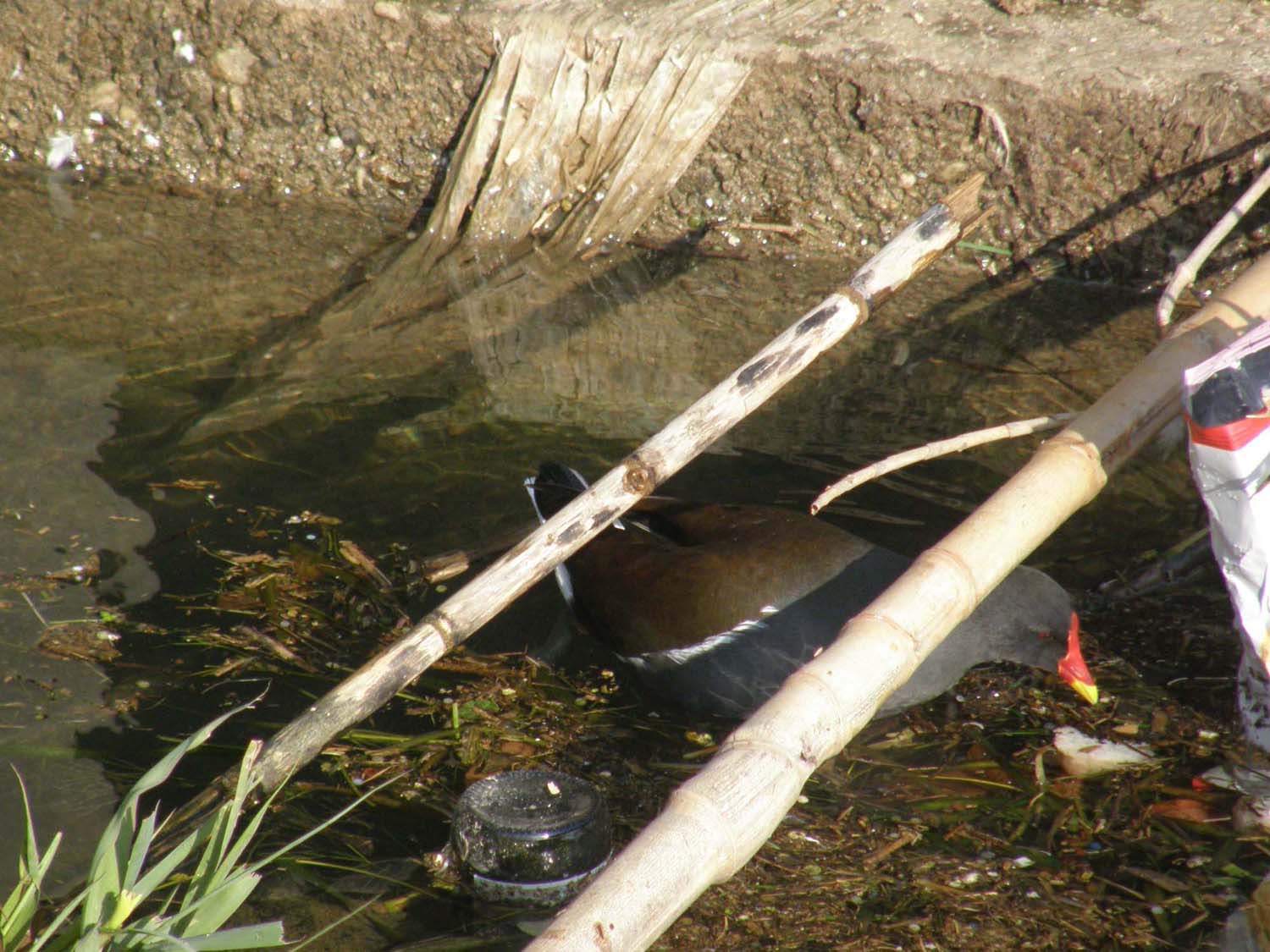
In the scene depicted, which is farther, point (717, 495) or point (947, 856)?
point (717, 495)

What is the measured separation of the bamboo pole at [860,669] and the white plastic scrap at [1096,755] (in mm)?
569

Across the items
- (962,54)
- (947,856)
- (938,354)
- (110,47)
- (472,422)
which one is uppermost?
(110,47)

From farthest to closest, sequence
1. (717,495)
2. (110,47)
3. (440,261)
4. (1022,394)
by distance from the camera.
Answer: (110,47)
(440,261)
(1022,394)
(717,495)

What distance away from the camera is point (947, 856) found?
97.1 inches

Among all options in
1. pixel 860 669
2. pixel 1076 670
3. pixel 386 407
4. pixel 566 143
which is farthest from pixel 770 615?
pixel 566 143

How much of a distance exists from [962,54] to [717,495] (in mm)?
2119

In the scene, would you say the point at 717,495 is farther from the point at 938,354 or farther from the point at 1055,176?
the point at 1055,176

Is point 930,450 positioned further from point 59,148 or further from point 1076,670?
point 59,148

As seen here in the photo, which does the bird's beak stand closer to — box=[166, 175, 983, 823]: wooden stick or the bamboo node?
box=[166, 175, 983, 823]: wooden stick

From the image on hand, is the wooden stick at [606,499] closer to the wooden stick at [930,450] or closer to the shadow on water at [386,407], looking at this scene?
the wooden stick at [930,450]

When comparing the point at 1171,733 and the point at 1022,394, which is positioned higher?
the point at 1022,394

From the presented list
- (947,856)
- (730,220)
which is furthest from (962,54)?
(947,856)

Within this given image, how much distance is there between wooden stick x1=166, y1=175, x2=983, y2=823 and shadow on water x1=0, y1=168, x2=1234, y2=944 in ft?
1.75

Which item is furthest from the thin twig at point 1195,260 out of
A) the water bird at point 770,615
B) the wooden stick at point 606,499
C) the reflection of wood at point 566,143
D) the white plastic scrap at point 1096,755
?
the reflection of wood at point 566,143
